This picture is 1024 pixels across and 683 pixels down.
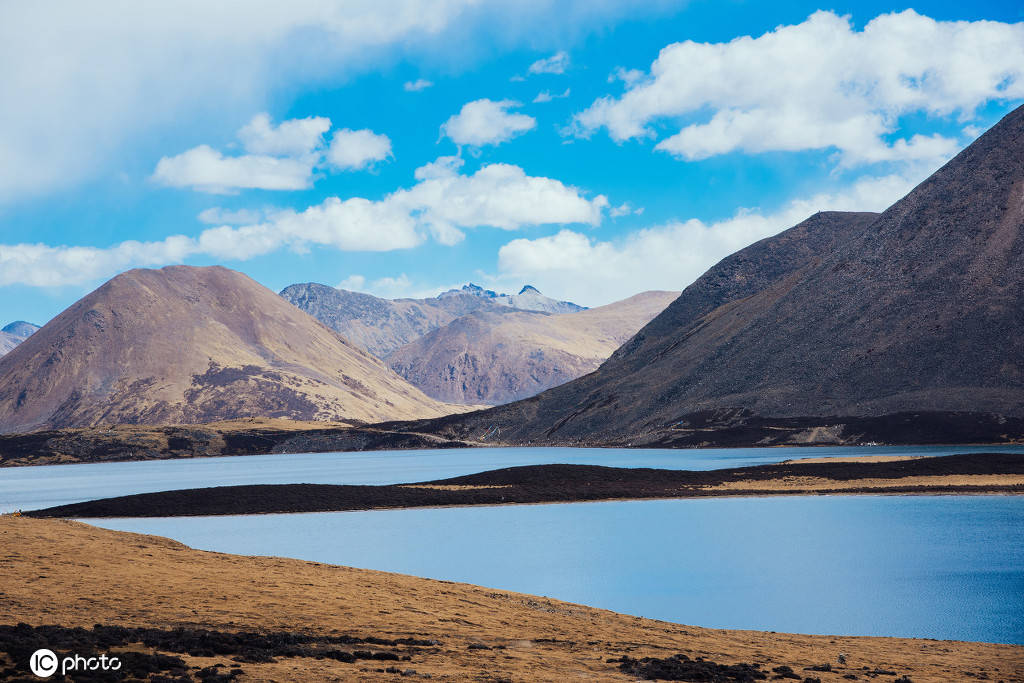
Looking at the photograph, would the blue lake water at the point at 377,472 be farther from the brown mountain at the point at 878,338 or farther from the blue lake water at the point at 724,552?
the blue lake water at the point at 724,552

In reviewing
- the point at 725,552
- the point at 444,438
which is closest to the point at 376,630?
the point at 725,552

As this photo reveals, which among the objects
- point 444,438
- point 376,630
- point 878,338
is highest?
point 878,338

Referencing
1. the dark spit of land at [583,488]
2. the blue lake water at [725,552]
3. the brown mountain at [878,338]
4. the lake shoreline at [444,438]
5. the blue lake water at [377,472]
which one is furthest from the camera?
the brown mountain at [878,338]

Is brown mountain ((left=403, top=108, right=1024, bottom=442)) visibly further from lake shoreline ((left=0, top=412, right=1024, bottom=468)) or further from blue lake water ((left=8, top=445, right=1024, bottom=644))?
blue lake water ((left=8, top=445, right=1024, bottom=644))

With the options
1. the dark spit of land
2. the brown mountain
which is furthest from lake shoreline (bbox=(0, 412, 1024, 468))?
the dark spit of land

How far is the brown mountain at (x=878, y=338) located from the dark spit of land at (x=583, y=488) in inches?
2061

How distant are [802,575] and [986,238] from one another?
5195 inches

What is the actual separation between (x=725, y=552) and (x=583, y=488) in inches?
1164

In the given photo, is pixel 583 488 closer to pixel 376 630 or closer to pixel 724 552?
pixel 724 552

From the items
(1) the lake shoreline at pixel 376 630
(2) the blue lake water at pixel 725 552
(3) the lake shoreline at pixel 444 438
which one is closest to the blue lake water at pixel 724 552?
(2) the blue lake water at pixel 725 552

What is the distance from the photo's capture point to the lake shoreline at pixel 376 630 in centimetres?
1991

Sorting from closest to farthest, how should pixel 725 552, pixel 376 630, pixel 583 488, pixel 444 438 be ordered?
pixel 376 630 → pixel 725 552 → pixel 583 488 → pixel 444 438

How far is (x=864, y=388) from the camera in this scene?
13638cm

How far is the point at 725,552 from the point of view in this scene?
40875 millimetres
